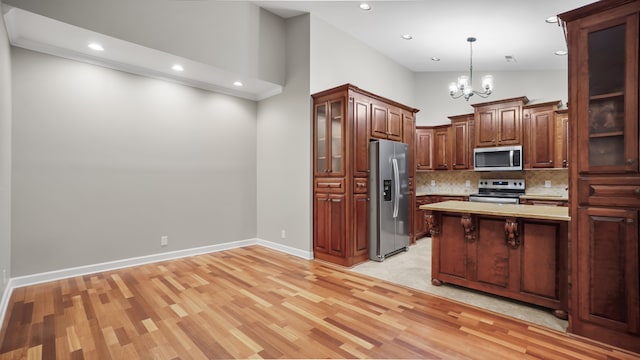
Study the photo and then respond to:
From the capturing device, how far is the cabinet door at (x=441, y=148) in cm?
625

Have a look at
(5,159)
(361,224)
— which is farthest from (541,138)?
(5,159)

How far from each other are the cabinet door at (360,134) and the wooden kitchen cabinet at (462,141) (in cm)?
283

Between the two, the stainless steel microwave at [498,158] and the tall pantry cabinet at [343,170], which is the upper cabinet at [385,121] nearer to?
the tall pantry cabinet at [343,170]

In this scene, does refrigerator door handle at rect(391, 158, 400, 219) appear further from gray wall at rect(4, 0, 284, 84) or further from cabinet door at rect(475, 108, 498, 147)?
cabinet door at rect(475, 108, 498, 147)

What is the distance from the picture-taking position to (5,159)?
2.78m

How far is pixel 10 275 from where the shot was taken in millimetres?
3086

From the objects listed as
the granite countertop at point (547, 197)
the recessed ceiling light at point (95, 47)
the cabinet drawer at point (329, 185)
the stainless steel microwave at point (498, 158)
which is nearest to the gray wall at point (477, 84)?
the stainless steel microwave at point (498, 158)

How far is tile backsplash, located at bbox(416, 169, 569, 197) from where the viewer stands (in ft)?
17.1

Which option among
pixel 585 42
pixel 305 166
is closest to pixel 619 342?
pixel 585 42

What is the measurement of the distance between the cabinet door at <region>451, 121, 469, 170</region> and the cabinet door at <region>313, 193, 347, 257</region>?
340cm

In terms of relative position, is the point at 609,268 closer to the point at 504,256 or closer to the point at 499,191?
the point at 504,256

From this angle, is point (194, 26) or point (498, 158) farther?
point (498, 158)

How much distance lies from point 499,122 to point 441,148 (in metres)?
1.21

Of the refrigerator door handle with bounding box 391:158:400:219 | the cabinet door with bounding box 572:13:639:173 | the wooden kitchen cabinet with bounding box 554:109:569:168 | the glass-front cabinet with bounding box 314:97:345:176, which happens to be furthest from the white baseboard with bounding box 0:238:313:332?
the wooden kitchen cabinet with bounding box 554:109:569:168
